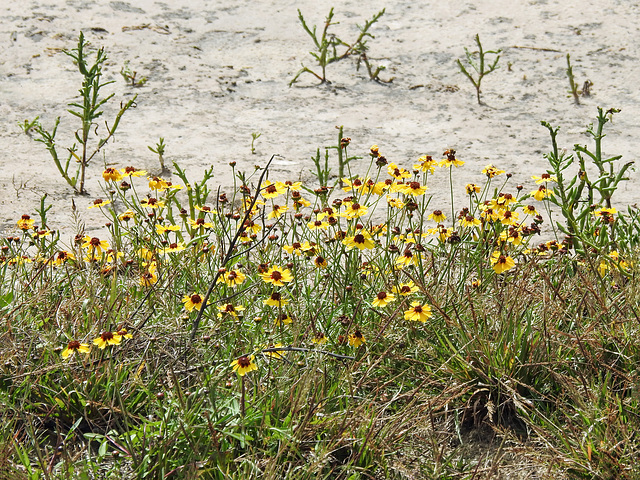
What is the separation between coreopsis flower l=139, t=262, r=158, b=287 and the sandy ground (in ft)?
2.80

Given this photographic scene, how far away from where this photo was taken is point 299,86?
210 inches

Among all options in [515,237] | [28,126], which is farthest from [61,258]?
[28,126]

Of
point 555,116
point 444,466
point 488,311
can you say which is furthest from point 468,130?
point 444,466

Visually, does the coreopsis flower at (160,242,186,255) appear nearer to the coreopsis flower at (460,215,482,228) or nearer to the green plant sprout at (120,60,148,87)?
the coreopsis flower at (460,215,482,228)

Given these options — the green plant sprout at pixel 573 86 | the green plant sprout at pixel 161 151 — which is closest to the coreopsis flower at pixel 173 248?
the green plant sprout at pixel 161 151

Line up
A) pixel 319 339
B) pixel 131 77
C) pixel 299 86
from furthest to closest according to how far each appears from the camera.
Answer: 1. pixel 299 86
2. pixel 131 77
3. pixel 319 339

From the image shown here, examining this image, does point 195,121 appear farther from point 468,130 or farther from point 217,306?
point 217,306

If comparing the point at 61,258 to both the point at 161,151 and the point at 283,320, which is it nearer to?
the point at 283,320

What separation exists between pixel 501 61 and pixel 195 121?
238 centimetres

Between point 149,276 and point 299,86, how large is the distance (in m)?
2.85

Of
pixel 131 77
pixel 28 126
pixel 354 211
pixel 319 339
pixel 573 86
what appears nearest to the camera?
pixel 319 339

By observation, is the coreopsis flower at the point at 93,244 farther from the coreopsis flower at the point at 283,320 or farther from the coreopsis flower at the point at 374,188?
the coreopsis flower at the point at 374,188

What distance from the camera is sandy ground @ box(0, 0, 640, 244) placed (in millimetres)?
4359

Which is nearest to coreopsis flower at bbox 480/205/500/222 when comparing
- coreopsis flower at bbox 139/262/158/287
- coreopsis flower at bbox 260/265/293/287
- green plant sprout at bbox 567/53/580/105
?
coreopsis flower at bbox 260/265/293/287
